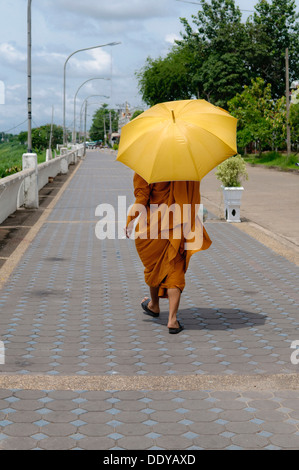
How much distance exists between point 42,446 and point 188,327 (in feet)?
9.29

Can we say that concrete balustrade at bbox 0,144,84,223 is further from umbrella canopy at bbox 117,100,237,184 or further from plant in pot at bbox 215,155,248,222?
umbrella canopy at bbox 117,100,237,184

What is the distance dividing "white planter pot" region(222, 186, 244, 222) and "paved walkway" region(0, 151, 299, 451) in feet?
14.2

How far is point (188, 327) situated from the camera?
21.6ft

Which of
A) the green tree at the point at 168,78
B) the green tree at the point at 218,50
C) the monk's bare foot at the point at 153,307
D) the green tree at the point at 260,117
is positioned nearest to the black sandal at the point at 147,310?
the monk's bare foot at the point at 153,307

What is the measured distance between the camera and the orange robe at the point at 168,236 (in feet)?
20.8

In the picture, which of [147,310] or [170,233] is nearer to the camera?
[170,233]

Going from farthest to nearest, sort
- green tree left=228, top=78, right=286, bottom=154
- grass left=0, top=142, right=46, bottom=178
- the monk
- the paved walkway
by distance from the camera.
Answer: green tree left=228, top=78, right=286, bottom=154 < grass left=0, top=142, right=46, bottom=178 < the monk < the paved walkway

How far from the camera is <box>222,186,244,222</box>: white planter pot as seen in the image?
14383 millimetres

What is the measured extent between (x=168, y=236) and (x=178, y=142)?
A: 32.8 inches

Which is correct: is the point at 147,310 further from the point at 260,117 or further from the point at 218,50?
the point at 218,50

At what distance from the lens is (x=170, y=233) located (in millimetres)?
6395
